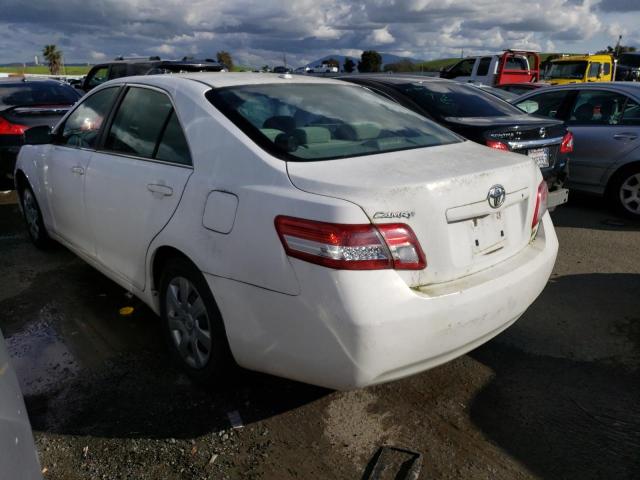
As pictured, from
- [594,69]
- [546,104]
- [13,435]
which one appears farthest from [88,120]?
[594,69]

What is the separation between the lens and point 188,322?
9.73 ft

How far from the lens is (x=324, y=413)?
284 centimetres

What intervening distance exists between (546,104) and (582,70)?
Result: 41.9 feet

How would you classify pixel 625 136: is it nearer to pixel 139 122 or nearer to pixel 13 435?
pixel 139 122

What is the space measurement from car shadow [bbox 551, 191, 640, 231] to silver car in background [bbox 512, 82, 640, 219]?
16 centimetres

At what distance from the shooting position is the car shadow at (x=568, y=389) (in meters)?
2.51

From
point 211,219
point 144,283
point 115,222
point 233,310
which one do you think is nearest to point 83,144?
point 115,222

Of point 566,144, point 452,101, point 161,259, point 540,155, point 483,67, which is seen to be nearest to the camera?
point 161,259

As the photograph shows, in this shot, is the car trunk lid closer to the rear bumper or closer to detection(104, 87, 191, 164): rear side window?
the rear bumper

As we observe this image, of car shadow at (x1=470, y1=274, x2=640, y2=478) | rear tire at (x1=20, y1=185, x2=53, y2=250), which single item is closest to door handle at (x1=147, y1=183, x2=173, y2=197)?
car shadow at (x1=470, y1=274, x2=640, y2=478)

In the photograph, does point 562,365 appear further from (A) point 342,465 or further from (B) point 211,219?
(B) point 211,219

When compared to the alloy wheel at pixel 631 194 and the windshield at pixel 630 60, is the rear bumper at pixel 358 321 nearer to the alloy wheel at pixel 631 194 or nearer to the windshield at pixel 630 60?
the alloy wheel at pixel 631 194

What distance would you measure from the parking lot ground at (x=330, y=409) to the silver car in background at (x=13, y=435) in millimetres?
944

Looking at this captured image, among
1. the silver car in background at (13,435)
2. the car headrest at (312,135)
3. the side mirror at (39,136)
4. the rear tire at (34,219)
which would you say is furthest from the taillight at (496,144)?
the silver car in background at (13,435)
